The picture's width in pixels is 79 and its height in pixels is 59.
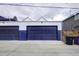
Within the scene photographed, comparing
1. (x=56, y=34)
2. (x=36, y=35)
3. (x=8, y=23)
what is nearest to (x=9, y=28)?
(x=8, y=23)

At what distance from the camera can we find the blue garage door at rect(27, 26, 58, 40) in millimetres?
55341

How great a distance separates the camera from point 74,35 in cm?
4091

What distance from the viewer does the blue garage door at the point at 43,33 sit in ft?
182

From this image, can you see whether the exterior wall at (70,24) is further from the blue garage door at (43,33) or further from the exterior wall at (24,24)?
the blue garage door at (43,33)

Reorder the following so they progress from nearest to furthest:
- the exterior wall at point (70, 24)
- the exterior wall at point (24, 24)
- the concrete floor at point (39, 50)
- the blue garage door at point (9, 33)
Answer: the concrete floor at point (39, 50)
the exterior wall at point (70, 24)
the exterior wall at point (24, 24)
the blue garage door at point (9, 33)

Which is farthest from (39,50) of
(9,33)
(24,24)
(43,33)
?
(24,24)

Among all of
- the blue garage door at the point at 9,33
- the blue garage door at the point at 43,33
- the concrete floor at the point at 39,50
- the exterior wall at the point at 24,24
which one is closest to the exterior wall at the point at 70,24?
the exterior wall at the point at 24,24

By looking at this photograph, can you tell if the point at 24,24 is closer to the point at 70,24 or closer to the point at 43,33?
the point at 43,33

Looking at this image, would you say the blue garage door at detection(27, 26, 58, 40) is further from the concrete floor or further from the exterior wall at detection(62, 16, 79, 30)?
the concrete floor

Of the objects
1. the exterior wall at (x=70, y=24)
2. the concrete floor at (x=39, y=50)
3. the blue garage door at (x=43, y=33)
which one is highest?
the exterior wall at (x=70, y=24)

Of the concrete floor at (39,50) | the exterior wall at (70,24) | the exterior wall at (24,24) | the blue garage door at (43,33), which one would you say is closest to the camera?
the concrete floor at (39,50)

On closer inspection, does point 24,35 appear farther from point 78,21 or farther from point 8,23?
point 78,21

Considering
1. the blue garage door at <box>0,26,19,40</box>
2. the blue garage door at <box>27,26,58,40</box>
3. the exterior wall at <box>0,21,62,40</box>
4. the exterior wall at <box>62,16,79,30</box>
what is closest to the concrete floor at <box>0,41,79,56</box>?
the exterior wall at <box>62,16,79,30</box>

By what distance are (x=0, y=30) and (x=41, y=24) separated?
10.2 meters
